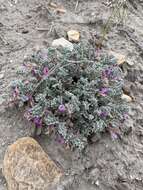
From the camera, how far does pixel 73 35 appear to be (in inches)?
147

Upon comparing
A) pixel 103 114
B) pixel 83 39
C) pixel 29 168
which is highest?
pixel 103 114

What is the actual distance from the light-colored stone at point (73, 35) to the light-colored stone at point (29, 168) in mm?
1222

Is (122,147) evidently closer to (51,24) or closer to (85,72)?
(85,72)

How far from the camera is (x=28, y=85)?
297 cm

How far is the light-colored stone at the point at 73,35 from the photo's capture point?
146 inches

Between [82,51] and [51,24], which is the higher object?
[82,51]

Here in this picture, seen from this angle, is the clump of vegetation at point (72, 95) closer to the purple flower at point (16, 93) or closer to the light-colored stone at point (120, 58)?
the purple flower at point (16, 93)

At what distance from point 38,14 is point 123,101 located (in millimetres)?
1466

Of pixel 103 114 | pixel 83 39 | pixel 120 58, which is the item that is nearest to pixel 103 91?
pixel 103 114

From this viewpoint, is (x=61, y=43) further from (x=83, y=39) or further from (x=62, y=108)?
(x=62, y=108)

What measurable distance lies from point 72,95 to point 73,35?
3.43 feet

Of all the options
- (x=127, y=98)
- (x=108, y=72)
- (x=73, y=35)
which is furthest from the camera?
(x=73, y=35)

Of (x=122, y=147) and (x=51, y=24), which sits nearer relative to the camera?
(x=122, y=147)

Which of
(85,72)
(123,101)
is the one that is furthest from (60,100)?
(123,101)
